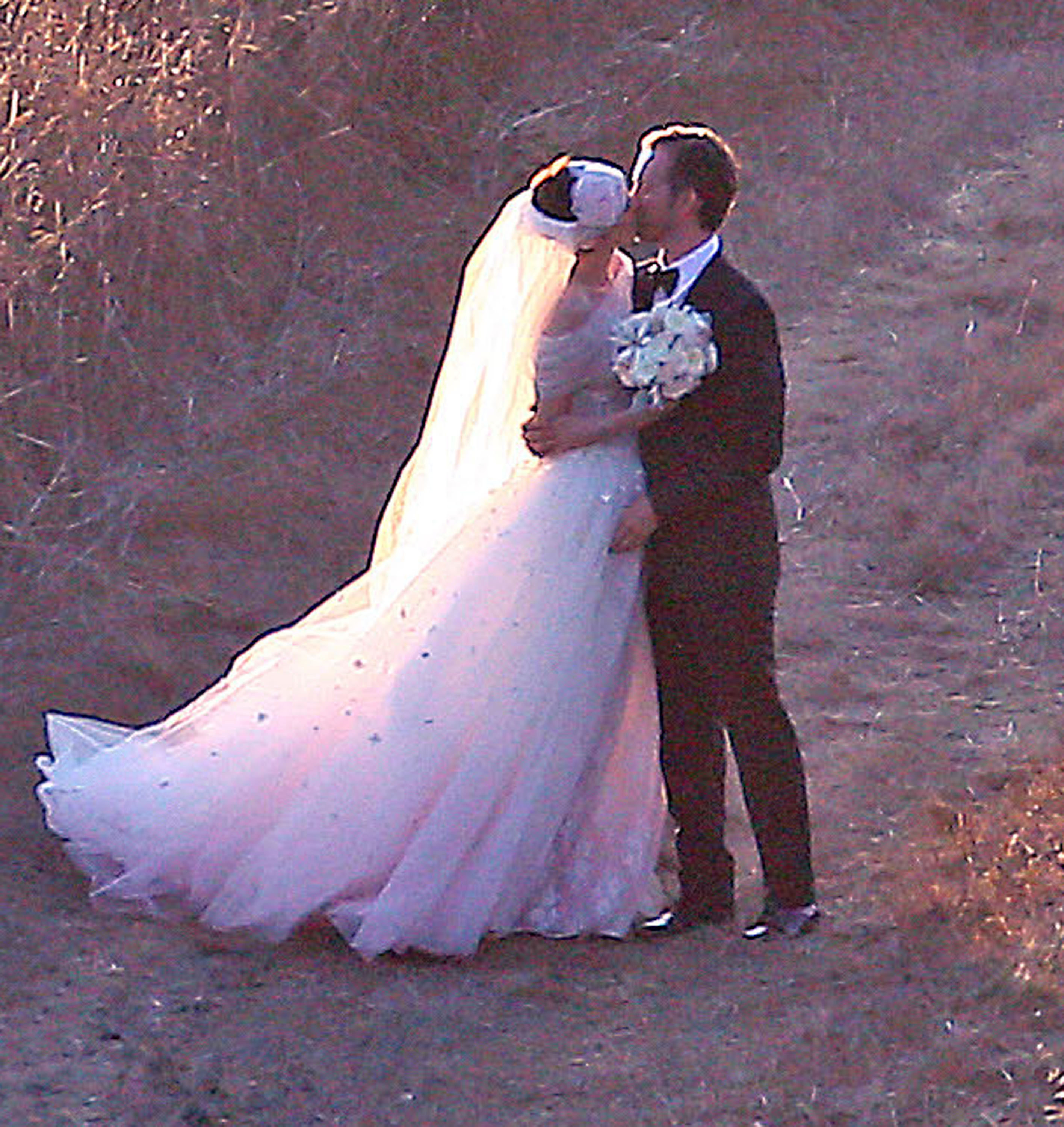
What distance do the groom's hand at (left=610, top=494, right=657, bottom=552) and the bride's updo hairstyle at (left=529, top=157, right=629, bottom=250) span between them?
2.03ft

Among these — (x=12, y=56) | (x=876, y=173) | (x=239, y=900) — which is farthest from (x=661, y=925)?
(x=876, y=173)

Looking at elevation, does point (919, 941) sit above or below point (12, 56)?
below

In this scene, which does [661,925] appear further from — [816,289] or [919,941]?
[816,289]

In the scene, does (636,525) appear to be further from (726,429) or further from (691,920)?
(691,920)

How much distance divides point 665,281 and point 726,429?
1.22 ft

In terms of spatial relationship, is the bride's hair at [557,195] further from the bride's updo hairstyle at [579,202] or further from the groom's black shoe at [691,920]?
the groom's black shoe at [691,920]

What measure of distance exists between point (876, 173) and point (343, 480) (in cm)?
501

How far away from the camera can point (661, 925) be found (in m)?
5.52

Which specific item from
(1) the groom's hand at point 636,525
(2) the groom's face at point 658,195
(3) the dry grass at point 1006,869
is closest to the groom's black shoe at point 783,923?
(3) the dry grass at point 1006,869

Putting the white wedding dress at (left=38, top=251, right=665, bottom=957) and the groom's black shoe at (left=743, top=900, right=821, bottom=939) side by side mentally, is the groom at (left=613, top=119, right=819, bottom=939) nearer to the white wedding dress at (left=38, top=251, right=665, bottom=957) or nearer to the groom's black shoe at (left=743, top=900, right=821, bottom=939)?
the groom's black shoe at (left=743, top=900, right=821, bottom=939)

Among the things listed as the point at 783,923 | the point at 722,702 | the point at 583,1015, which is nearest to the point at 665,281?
the point at 722,702

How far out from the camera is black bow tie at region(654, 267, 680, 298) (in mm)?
5074

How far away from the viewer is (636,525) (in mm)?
5258

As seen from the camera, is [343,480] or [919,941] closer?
[919,941]
